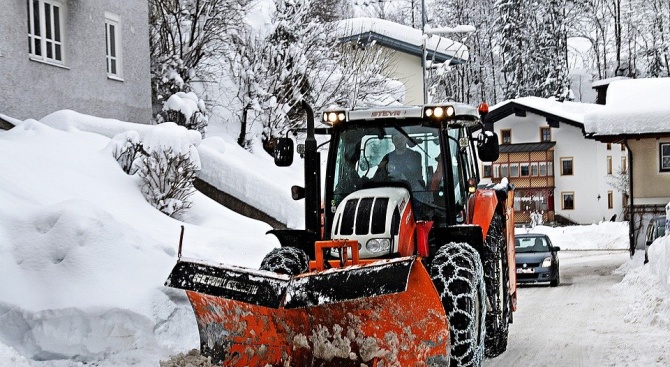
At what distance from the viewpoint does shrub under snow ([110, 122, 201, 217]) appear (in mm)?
14016

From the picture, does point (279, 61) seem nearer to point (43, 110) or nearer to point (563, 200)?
point (43, 110)

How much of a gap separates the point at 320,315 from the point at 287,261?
126cm

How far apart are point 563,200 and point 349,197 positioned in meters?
49.8

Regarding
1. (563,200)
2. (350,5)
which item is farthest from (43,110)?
(563,200)

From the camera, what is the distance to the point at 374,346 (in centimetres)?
677

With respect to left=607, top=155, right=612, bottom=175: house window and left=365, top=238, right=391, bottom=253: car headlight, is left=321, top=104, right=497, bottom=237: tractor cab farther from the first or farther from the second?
left=607, top=155, right=612, bottom=175: house window

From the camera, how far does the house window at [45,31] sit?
675 inches

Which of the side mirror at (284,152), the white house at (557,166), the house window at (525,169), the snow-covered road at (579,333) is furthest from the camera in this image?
the house window at (525,169)

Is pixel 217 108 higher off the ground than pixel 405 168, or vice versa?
pixel 217 108

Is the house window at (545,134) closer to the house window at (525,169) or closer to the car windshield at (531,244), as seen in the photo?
the house window at (525,169)

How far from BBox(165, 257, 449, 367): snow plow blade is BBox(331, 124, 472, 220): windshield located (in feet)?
5.44

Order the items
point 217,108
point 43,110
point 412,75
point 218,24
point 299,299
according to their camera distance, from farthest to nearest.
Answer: point 412,75 < point 217,108 < point 218,24 < point 43,110 < point 299,299

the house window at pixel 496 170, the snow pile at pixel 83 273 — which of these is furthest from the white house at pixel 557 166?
the snow pile at pixel 83 273

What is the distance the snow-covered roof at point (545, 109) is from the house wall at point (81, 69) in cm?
3335
